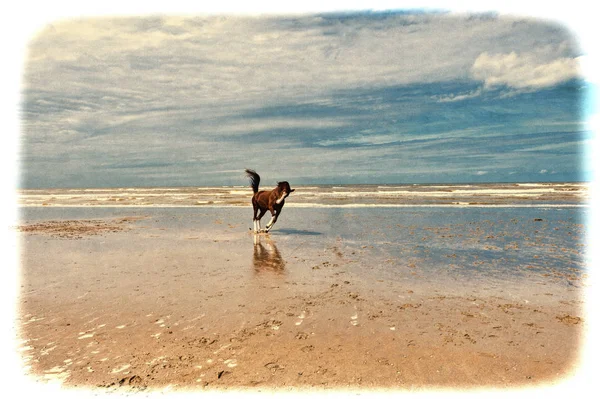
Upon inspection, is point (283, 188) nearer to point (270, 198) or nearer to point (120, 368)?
point (270, 198)

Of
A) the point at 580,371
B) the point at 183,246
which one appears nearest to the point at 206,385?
the point at 580,371

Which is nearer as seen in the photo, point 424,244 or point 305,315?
point 305,315

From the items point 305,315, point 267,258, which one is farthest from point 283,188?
point 305,315

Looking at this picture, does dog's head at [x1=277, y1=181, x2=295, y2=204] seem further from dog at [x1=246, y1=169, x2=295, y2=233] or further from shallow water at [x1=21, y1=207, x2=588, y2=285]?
shallow water at [x1=21, y1=207, x2=588, y2=285]

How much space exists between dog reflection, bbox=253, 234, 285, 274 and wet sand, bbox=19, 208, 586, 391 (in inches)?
3.0

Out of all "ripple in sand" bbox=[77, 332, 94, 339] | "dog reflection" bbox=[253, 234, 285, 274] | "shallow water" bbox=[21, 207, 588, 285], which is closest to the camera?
"ripple in sand" bbox=[77, 332, 94, 339]

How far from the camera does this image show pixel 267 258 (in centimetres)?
998

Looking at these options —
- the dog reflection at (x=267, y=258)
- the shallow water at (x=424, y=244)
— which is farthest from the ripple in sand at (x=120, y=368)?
the shallow water at (x=424, y=244)

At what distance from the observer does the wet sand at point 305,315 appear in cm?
392

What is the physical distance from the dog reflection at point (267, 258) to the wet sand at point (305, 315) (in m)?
0.08

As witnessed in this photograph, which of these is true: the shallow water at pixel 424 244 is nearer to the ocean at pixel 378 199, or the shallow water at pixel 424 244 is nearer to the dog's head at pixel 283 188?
the dog's head at pixel 283 188

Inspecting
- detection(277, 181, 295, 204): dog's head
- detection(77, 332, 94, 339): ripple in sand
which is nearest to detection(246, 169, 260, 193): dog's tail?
detection(277, 181, 295, 204): dog's head

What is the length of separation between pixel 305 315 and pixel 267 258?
4.48 metres

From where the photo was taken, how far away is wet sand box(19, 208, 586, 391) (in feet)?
12.9
